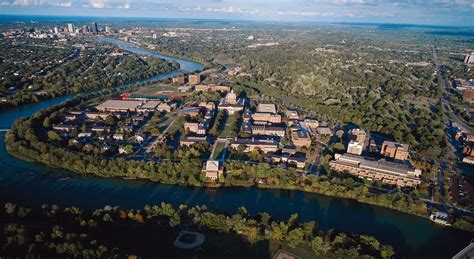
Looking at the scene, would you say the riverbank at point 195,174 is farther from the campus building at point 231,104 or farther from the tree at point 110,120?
the campus building at point 231,104

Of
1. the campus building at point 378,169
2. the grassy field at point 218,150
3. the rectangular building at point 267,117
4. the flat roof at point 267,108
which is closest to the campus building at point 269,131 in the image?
the rectangular building at point 267,117

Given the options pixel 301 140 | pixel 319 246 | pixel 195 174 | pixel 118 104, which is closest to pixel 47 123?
pixel 118 104

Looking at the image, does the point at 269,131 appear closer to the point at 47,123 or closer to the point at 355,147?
the point at 355,147

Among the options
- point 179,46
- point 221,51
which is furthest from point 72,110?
point 179,46

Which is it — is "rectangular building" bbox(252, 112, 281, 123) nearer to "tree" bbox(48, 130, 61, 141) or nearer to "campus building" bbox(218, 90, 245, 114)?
"campus building" bbox(218, 90, 245, 114)

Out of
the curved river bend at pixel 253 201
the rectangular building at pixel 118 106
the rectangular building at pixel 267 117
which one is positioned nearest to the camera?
the curved river bend at pixel 253 201

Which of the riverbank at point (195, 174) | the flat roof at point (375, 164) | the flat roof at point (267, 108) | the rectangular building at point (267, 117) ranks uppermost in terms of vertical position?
the flat roof at point (267, 108)

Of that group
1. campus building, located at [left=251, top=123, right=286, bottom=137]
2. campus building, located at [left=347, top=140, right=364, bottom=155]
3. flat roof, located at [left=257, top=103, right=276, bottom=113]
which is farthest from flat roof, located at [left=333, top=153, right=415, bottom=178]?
flat roof, located at [left=257, top=103, right=276, bottom=113]
